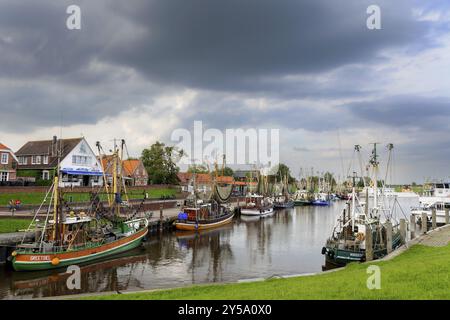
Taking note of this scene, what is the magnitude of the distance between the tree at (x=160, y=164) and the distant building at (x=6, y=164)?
134 ft

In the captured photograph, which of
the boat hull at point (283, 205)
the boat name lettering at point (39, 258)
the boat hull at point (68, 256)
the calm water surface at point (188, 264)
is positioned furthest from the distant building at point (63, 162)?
the boat hull at point (283, 205)

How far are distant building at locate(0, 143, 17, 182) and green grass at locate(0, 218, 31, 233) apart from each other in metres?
30.7

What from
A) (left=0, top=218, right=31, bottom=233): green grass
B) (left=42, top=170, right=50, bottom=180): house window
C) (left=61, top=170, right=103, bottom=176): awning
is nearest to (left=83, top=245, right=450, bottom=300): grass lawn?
(left=0, top=218, right=31, bottom=233): green grass

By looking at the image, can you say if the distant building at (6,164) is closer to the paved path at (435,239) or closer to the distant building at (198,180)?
the distant building at (198,180)

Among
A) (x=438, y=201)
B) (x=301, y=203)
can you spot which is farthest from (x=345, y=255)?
(x=301, y=203)

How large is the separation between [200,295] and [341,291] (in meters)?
5.73

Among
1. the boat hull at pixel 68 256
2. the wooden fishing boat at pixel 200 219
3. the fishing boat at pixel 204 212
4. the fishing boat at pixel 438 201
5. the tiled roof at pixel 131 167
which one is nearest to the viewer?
the boat hull at pixel 68 256

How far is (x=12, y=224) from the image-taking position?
120ft

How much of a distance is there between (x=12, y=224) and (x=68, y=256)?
32.3 ft

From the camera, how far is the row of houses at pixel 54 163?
69.4 meters

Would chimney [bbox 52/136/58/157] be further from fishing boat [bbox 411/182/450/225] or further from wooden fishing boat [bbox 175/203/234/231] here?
fishing boat [bbox 411/182/450/225]

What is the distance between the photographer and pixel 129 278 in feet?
95.7
